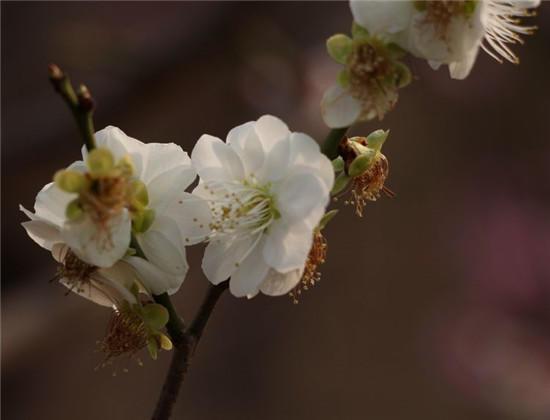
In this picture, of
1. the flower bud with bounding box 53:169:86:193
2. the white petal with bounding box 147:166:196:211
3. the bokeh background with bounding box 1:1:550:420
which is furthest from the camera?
the bokeh background with bounding box 1:1:550:420

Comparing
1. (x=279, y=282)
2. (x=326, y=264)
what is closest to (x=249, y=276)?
(x=279, y=282)

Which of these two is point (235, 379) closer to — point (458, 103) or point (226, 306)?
point (226, 306)

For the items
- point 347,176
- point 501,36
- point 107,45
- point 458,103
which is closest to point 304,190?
point 347,176

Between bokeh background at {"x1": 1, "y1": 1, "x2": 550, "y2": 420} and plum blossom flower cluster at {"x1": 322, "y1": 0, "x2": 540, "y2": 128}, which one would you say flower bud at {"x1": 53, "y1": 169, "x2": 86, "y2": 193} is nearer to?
plum blossom flower cluster at {"x1": 322, "y1": 0, "x2": 540, "y2": 128}

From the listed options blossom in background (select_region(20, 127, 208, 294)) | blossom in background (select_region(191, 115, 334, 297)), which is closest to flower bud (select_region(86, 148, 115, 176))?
blossom in background (select_region(20, 127, 208, 294))

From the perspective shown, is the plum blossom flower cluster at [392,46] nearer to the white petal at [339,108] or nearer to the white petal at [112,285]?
the white petal at [339,108]

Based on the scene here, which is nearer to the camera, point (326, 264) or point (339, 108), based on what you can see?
point (339, 108)

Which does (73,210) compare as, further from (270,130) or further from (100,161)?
(270,130)
